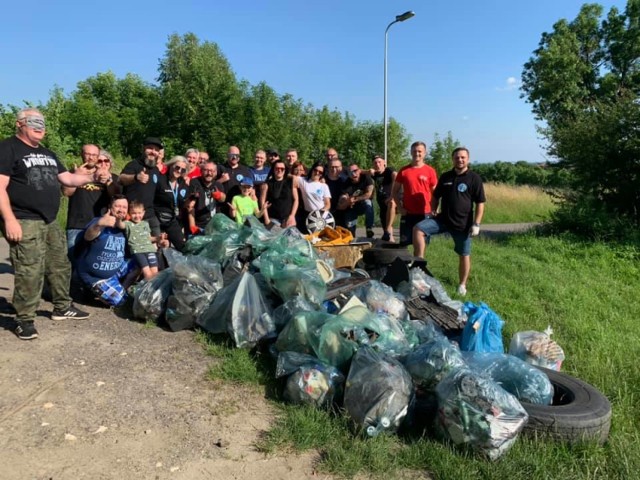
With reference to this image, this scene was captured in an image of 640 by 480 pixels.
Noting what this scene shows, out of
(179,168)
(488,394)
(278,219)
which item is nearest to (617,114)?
(278,219)

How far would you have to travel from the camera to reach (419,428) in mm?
3076

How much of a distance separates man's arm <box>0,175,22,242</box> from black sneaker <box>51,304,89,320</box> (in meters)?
1.06

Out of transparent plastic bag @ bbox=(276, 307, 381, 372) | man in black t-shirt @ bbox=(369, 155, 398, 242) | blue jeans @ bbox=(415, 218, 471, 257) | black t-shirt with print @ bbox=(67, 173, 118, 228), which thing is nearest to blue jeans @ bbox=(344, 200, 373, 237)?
man in black t-shirt @ bbox=(369, 155, 398, 242)

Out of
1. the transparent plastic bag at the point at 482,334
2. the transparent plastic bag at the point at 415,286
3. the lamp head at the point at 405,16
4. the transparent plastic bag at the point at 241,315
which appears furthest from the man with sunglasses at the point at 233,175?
the lamp head at the point at 405,16

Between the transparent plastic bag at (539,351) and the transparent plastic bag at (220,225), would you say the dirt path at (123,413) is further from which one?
the transparent plastic bag at (539,351)

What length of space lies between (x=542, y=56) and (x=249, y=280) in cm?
3549

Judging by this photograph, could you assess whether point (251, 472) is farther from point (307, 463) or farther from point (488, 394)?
point (488, 394)

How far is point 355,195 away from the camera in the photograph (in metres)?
8.24

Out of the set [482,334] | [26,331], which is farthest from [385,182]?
[26,331]

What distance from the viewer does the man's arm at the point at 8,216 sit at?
3779 millimetres

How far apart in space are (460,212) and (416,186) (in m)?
0.80

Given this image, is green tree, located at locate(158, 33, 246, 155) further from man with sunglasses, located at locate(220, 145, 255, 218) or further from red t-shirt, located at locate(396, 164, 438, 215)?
red t-shirt, located at locate(396, 164, 438, 215)

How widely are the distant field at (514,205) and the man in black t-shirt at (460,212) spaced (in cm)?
1058

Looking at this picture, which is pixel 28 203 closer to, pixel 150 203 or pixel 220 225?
pixel 150 203
